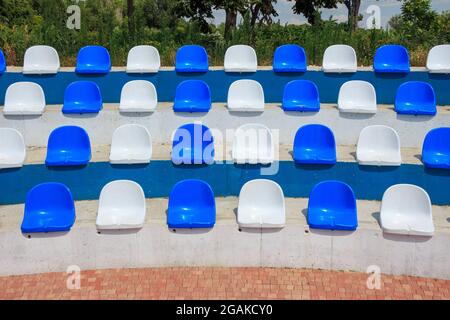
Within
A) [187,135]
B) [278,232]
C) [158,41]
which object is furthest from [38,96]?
[278,232]

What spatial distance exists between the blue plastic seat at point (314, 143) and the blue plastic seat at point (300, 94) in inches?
35.6

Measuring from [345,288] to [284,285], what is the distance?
0.64 meters

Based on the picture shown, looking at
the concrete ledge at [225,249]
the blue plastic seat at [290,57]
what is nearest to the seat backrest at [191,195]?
the concrete ledge at [225,249]

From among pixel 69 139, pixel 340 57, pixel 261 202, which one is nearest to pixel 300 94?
pixel 340 57

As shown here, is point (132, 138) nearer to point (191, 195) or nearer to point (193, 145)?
point (193, 145)

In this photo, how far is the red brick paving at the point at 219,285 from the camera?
5.09 meters

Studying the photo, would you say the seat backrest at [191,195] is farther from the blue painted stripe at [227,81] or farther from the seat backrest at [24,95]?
the seat backrest at [24,95]

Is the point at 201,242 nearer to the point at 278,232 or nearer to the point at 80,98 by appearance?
the point at 278,232

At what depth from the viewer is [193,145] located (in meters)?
6.69

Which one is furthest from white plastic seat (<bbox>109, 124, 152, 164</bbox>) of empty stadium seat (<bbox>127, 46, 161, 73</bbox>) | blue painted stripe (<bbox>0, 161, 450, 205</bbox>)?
empty stadium seat (<bbox>127, 46, 161, 73</bbox>)

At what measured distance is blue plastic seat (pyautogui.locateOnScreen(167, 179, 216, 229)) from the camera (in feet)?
18.7

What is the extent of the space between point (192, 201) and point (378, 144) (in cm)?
274

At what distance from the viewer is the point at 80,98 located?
763 centimetres
